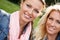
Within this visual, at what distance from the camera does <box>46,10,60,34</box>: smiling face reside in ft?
6.26

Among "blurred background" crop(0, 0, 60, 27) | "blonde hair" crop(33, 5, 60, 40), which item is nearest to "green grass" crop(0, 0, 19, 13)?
"blurred background" crop(0, 0, 60, 27)

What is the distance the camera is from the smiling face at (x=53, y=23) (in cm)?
191

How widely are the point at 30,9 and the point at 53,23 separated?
19cm

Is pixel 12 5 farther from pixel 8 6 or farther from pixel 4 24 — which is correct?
pixel 4 24

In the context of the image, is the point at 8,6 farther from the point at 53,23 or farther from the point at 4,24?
the point at 53,23

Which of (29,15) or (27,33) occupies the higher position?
(29,15)

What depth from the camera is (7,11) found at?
6.48ft

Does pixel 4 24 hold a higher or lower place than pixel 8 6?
lower

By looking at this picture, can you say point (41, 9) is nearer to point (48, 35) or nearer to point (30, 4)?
point (30, 4)

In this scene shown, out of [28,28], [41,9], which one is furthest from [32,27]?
[41,9]

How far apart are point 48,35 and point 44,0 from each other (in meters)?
0.26

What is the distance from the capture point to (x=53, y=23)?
6.34 feet

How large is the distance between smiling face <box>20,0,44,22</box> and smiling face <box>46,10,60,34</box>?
9cm

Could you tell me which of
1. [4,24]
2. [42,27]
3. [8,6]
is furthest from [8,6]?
[42,27]
